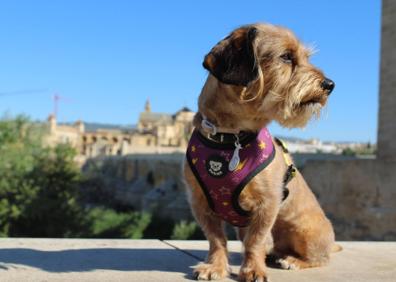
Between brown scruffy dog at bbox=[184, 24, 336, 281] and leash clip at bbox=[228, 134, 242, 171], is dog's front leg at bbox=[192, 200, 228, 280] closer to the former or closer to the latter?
brown scruffy dog at bbox=[184, 24, 336, 281]

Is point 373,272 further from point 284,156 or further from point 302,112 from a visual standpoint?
point 302,112

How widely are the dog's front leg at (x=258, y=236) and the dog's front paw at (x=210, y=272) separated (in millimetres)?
109

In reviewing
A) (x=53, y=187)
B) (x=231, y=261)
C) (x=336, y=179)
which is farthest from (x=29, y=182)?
(x=231, y=261)

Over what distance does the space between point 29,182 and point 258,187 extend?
19293 mm

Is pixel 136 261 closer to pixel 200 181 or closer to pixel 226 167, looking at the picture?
pixel 200 181

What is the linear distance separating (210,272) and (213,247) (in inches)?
7.5

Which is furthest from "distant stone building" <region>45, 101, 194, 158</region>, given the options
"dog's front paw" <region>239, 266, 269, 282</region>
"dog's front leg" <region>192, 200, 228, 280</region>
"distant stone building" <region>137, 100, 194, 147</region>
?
"dog's front paw" <region>239, 266, 269, 282</region>

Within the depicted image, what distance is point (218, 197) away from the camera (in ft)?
10.0

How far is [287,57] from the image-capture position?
2.93 meters

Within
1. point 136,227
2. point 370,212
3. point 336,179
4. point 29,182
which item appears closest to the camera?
point 370,212

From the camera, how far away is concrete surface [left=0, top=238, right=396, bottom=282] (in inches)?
123

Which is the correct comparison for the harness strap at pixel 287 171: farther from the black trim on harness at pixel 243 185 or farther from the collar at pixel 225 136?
the collar at pixel 225 136

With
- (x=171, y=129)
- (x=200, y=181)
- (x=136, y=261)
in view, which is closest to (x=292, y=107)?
(x=200, y=181)

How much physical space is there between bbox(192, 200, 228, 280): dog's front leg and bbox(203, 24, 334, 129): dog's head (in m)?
0.67
